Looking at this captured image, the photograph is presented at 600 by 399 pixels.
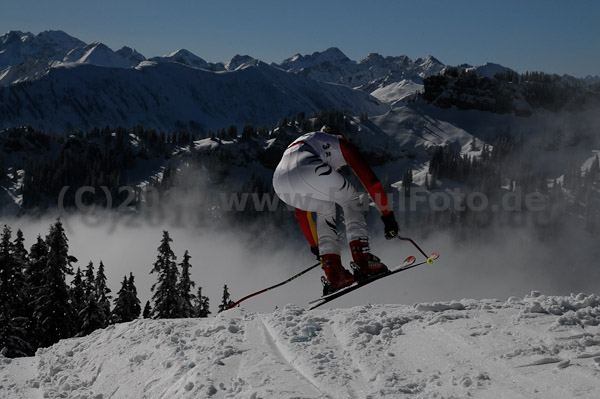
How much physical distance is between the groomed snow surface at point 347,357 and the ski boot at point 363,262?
672mm

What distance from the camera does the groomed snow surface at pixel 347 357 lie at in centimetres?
473

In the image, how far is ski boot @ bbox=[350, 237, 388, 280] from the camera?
28.3 ft

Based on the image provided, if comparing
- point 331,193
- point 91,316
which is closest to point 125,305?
point 91,316

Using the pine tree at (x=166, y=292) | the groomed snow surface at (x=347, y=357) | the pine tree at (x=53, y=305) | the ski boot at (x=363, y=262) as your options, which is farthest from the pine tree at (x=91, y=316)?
the ski boot at (x=363, y=262)

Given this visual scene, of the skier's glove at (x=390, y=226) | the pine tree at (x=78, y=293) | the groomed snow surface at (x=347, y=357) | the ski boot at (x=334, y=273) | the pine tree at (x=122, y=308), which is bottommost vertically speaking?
the pine tree at (x=122, y=308)

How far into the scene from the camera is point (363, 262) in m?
→ 8.70

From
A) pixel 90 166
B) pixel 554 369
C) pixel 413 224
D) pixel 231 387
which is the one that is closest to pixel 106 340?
pixel 231 387

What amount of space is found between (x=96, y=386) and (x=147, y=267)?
197066 mm

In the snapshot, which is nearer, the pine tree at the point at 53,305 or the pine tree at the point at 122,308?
the pine tree at the point at 53,305

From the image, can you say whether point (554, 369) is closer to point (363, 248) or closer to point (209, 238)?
point (363, 248)

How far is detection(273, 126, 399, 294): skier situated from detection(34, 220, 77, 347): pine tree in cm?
2515

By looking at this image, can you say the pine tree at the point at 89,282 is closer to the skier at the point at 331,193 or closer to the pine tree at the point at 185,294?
the pine tree at the point at 185,294

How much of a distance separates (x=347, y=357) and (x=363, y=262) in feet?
10.2

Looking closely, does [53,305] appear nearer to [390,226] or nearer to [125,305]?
[125,305]
